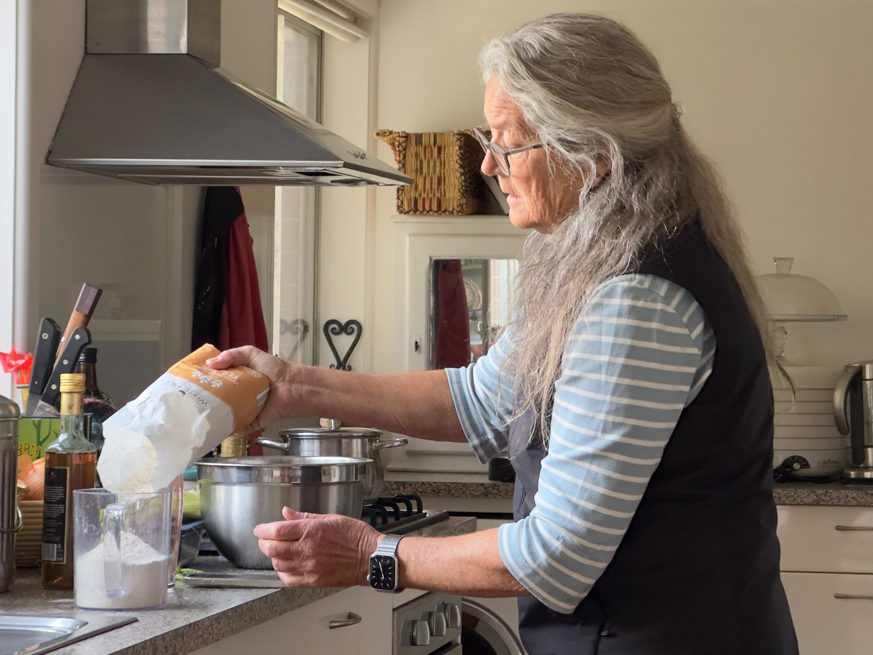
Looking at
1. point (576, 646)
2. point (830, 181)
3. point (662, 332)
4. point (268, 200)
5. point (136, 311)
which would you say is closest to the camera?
point (662, 332)

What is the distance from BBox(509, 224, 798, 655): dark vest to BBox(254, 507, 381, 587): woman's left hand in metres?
0.24

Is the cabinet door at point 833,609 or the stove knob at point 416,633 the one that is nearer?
the stove knob at point 416,633

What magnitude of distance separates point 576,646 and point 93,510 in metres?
0.58

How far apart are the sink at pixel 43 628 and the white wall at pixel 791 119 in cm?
271

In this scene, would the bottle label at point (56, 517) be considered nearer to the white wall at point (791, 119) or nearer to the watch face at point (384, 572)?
the watch face at point (384, 572)

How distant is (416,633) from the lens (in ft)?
6.96

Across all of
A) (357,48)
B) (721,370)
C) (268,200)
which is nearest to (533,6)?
(357,48)

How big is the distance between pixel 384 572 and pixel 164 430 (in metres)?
0.34

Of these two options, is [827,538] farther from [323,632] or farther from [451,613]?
[323,632]

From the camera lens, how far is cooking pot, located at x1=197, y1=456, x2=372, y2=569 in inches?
62.9

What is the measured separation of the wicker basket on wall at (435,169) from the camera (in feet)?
11.7

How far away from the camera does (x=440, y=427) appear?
5.58ft

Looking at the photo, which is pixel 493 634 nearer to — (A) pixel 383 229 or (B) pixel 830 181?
(A) pixel 383 229

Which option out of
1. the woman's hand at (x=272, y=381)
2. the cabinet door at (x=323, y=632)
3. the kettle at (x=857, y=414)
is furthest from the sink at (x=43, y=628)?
the kettle at (x=857, y=414)
